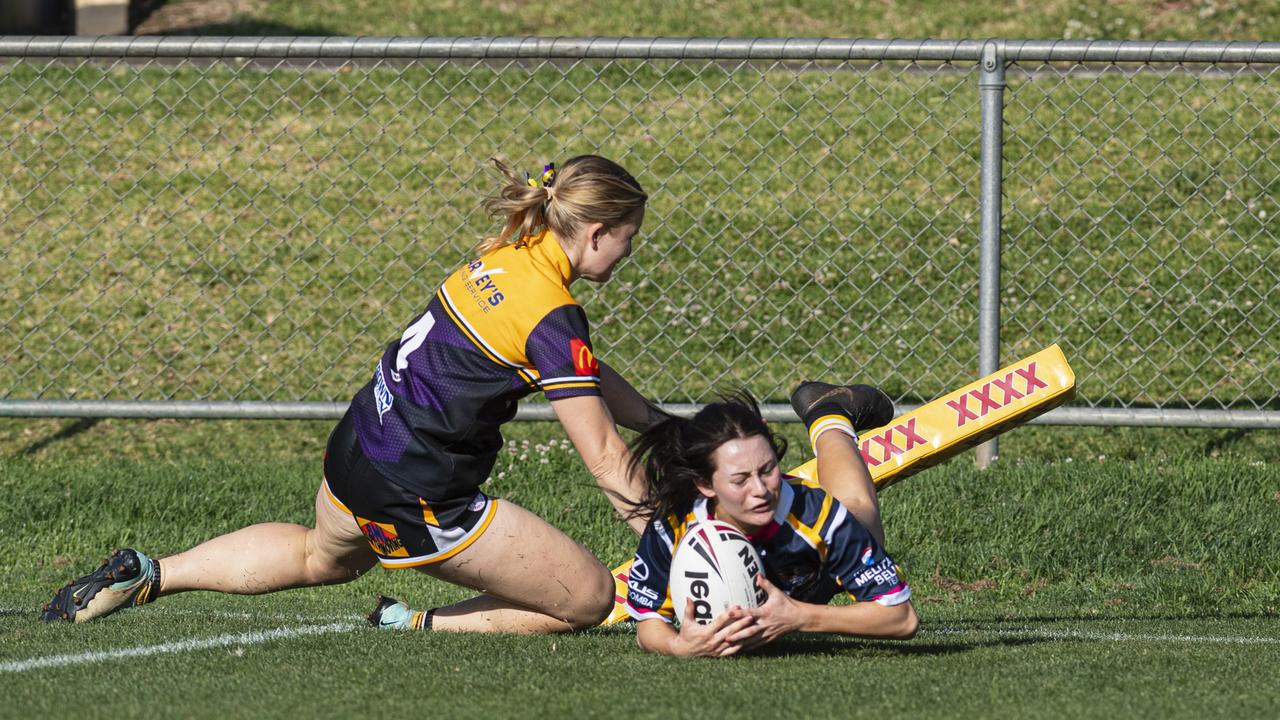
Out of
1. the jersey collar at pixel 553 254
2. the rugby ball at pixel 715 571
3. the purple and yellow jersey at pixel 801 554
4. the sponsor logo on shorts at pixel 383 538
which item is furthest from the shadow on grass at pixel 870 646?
the jersey collar at pixel 553 254

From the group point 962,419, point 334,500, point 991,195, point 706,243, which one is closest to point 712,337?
point 706,243

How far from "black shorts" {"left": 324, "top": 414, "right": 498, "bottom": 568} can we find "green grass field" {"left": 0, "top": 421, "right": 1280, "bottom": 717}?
283 mm

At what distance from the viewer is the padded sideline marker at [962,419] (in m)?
5.25

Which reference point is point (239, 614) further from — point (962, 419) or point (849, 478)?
point (962, 419)

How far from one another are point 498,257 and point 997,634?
216 centimetres

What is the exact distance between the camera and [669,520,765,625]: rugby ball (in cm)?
405

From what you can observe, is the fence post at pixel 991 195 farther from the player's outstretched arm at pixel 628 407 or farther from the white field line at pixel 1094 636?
the player's outstretched arm at pixel 628 407

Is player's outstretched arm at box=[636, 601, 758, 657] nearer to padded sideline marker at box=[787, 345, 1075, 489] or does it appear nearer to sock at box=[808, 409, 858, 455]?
sock at box=[808, 409, 858, 455]

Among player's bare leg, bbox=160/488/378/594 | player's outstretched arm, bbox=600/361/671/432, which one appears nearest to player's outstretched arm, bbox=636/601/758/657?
player's outstretched arm, bbox=600/361/671/432

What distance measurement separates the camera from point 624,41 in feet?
21.4

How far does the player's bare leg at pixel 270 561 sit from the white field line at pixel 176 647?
191 mm

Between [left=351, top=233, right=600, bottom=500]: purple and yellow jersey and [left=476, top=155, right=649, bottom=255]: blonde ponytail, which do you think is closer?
[left=351, top=233, right=600, bottom=500]: purple and yellow jersey

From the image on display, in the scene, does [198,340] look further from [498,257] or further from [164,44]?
[498,257]

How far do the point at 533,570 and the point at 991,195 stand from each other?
2924 millimetres
